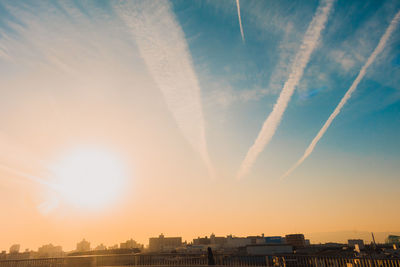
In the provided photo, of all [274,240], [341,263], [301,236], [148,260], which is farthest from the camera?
[274,240]

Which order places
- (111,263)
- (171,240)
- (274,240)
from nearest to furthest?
(111,263), (274,240), (171,240)

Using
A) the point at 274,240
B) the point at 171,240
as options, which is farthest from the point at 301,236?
the point at 171,240

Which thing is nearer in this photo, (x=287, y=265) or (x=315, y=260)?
(x=315, y=260)

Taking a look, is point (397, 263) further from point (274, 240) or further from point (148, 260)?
point (274, 240)

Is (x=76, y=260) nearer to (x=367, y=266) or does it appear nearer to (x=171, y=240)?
(x=367, y=266)

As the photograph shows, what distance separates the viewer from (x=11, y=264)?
2605 centimetres

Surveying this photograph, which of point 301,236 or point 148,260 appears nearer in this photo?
point 148,260

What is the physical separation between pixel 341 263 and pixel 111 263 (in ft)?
76.5

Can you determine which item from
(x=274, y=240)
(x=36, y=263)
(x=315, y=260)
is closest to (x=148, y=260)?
(x=36, y=263)

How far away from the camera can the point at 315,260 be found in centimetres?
1828

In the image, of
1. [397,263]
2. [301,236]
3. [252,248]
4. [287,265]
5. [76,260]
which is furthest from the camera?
[301,236]

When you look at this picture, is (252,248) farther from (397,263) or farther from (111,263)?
(397,263)

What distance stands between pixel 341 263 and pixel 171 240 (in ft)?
606

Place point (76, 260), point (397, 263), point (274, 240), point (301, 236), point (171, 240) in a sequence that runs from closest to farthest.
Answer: point (397, 263) < point (76, 260) < point (301, 236) < point (274, 240) < point (171, 240)
